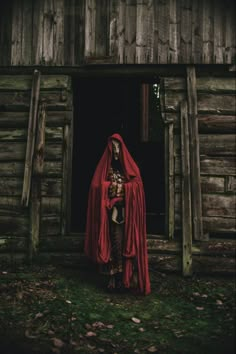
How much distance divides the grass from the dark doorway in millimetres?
3871

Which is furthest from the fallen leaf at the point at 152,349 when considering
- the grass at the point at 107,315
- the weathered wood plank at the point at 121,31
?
the weathered wood plank at the point at 121,31

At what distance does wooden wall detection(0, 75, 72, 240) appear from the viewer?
7.28 m

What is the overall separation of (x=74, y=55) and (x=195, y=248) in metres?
3.82

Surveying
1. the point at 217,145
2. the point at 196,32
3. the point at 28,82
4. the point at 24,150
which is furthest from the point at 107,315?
the point at 196,32

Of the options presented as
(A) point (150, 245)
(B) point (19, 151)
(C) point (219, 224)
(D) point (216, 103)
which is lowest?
(A) point (150, 245)

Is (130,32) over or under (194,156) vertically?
over

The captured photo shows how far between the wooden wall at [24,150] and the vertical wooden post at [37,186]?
7 cm

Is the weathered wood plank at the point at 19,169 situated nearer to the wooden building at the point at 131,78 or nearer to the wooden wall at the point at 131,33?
the wooden building at the point at 131,78

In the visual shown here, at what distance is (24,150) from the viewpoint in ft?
24.1

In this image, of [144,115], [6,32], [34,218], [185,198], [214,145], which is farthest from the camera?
[144,115]

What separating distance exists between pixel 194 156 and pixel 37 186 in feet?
8.81

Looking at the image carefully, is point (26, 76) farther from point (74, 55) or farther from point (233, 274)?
point (233, 274)

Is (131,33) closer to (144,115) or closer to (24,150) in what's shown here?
(24,150)

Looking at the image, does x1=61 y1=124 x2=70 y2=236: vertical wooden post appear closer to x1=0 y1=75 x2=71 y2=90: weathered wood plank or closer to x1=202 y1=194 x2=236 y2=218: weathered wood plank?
x1=0 y1=75 x2=71 y2=90: weathered wood plank
